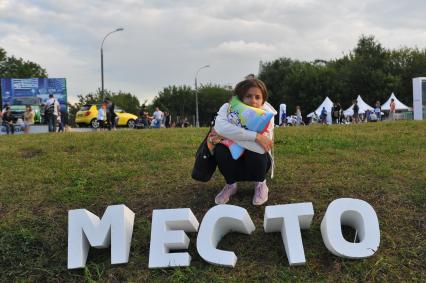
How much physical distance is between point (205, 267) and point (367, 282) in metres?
1.33

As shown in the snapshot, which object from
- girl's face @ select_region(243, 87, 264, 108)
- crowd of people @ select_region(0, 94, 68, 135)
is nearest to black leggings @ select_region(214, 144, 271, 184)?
girl's face @ select_region(243, 87, 264, 108)

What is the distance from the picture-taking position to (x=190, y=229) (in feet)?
14.9

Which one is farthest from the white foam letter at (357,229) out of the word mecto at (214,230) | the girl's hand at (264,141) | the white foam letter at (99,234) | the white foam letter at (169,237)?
the white foam letter at (99,234)

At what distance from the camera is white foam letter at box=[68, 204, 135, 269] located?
14.2ft

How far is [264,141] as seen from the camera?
4.59 metres

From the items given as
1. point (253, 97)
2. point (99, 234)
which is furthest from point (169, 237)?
point (253, 97)

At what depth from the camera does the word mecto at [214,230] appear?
4.15 m

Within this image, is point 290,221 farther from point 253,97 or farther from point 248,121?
point 253,97

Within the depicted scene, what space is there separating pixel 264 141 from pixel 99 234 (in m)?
1.73

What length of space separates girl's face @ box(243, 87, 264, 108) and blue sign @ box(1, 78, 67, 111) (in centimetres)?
3793

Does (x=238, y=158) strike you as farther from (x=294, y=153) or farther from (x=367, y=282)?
(x=294, y=153)

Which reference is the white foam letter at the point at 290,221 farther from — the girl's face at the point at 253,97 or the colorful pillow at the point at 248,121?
the girl's face at the point at 253,97

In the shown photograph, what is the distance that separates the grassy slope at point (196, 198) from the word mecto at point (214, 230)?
0.10 metres

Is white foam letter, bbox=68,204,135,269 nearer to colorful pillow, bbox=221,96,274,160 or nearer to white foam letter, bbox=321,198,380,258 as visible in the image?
colorful pillow, bbox=221,96,274,160
